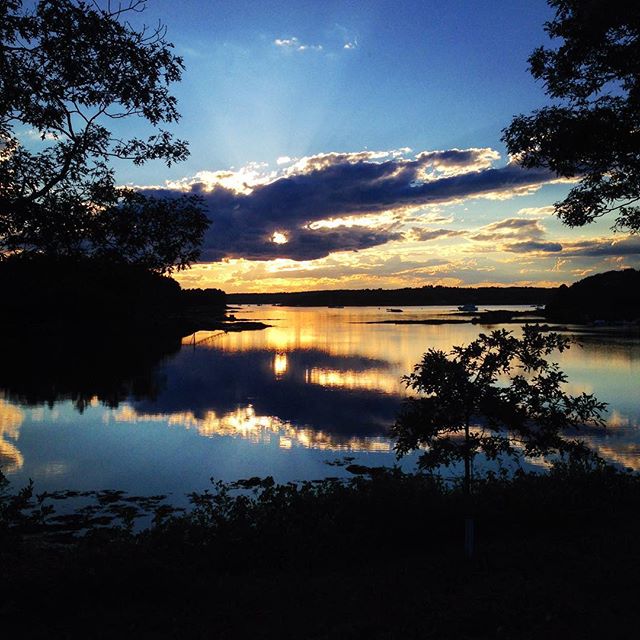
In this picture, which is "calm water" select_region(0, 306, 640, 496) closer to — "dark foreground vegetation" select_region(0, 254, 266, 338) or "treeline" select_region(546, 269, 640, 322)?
"dark foreground vegetation" select_region(0, 254, 266, 338)

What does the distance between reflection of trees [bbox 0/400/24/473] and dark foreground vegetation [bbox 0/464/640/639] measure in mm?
10489

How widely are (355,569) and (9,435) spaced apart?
90.8ft

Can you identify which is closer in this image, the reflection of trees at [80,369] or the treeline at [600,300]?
the reflection of trees at [80,369]

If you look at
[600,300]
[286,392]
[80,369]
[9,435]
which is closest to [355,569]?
[9,435]

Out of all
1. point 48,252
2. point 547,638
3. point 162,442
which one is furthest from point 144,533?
point 162,442

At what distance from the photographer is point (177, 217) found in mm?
14109

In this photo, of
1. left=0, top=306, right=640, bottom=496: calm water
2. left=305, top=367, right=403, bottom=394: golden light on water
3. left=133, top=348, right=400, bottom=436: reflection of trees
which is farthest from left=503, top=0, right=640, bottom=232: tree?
left=305, top=367, right=403, bottom=394: golden light on water

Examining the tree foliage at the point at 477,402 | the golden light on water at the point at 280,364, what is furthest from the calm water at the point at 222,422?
the tree foliage at the point at 477,402

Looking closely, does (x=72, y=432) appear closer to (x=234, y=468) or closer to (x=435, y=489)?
(x=234, y=468)

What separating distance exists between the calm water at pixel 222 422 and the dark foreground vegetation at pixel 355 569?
5.32m

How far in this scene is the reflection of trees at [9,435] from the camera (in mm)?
26080

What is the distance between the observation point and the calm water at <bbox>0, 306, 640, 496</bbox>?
25516mm

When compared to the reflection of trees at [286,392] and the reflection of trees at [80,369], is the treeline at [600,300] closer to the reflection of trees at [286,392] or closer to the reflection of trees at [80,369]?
the reflection of trees at [286,392]

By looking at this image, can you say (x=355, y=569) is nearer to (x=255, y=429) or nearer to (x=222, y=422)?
(x=255, y=429)
